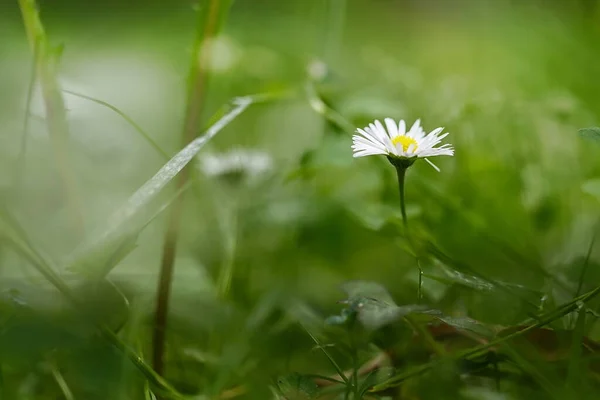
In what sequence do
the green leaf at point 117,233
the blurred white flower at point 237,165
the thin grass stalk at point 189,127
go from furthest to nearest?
the blurred white flower at point 237,165 → the thin grass stalk at point 189,127 → the green leaf at point 117,233

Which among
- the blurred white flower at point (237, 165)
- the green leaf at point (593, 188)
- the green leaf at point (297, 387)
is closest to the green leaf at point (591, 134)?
the green leaf at point (593, 188)

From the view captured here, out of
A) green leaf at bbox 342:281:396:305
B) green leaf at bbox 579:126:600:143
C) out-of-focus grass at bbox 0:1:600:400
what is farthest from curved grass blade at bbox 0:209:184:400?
green leaf at bbox 579:126:600:143

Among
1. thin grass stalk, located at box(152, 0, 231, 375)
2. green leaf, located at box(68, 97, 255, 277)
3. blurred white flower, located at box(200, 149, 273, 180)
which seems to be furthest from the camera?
blurred white flower, located at box(200, 149, 273, 180)

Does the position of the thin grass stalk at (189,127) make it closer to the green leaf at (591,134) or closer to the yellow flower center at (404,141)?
the yellow flower center at (404,141)

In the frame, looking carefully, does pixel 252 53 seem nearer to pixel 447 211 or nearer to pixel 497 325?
pixel 447 211

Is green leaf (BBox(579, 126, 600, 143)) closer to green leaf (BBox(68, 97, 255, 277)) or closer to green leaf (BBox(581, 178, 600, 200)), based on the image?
green leaf (BBox(581, 178, 600, 200))

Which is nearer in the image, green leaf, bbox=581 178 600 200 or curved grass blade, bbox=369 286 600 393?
curved grass blade, bbox=369 286 600 393

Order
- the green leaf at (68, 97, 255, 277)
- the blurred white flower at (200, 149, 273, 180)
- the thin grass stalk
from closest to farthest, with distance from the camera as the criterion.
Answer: the green leaf at (68, 97, 255, 277) → the thin grass stalk → the blurred white flower at (200, 149, 273, 180)
